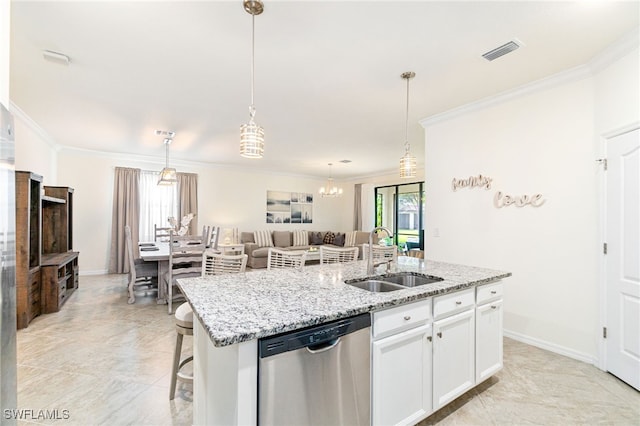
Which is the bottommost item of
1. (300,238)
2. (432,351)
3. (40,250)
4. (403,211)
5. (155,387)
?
(155,387)

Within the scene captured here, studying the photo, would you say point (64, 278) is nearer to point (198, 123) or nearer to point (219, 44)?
point (198, 123)

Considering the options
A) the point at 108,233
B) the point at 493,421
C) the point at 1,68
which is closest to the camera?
the point at 1,68

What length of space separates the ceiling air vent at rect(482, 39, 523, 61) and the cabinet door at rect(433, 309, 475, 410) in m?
2.10

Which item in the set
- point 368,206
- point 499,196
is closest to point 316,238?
point 368,206

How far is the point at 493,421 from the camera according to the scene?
76.2 inches

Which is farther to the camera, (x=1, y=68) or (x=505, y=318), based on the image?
(x=505, y=318)

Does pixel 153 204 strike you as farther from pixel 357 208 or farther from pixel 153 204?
pixel 357 208

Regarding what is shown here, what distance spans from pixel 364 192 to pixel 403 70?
665cm

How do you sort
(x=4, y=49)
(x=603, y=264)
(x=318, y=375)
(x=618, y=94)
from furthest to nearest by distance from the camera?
(x=603, y=264), (x=618, y=94), (x=318, y=375), (x=4, y=49)

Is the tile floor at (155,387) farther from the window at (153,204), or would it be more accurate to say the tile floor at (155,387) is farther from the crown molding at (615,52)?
the window at (153,204)

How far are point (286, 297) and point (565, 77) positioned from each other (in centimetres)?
336

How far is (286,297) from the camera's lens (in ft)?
5.49

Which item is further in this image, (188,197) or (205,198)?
(205,198)

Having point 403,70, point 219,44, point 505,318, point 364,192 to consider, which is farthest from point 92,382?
point 364,192
